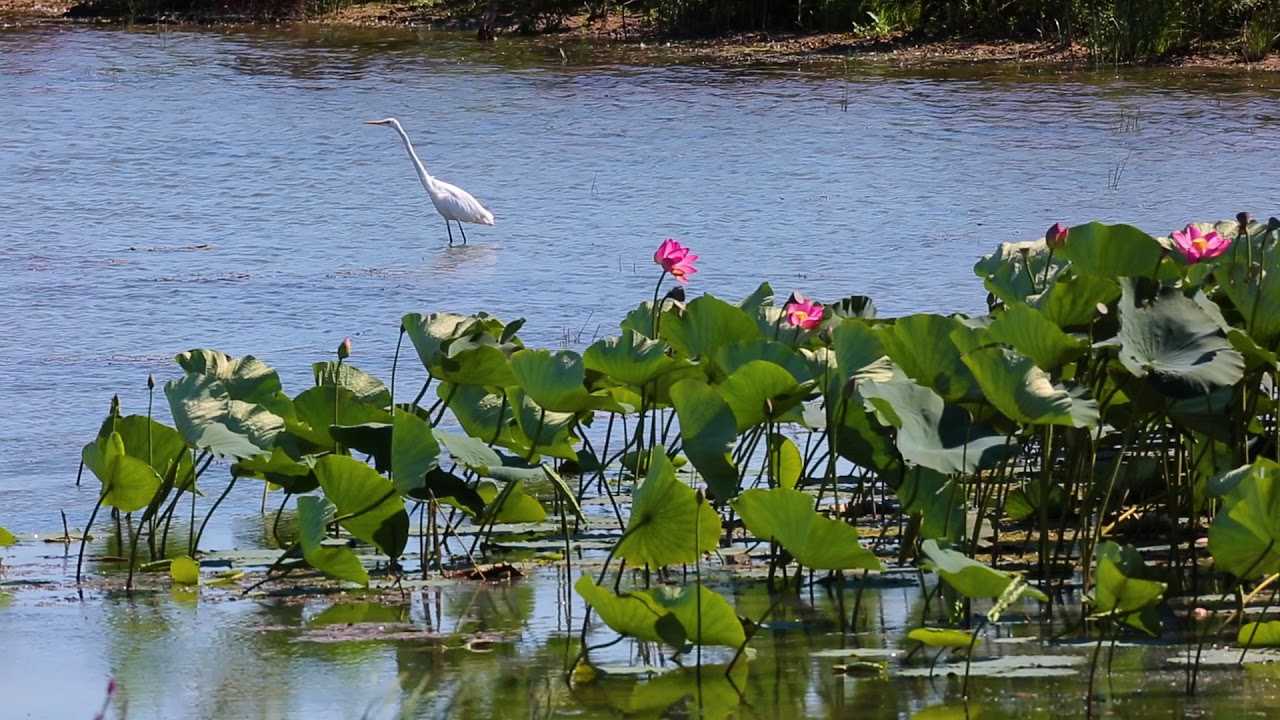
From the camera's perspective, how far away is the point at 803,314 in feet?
11.8

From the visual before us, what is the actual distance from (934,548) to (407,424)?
1.05 meters

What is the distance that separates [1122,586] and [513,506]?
139 cm

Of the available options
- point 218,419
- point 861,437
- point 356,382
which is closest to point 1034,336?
point 861,437

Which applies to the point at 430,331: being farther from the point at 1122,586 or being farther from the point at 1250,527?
the point at 1250,527

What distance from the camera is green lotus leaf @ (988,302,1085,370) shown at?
3.28 metres

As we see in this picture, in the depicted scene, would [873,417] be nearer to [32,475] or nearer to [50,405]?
[32,475]

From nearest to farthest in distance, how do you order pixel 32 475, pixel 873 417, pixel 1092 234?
pixel 873 417 → pixel 1092 234 → pixel 32 475

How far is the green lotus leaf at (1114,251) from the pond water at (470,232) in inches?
30.4

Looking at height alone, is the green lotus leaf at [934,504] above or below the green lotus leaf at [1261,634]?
above

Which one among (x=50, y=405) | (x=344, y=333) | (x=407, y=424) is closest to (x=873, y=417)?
(x=407, y=424)

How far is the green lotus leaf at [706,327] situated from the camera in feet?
12.5

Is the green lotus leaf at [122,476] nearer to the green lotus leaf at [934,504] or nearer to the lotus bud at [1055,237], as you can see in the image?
the green lotus leaf at [934,504]

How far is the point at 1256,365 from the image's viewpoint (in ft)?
11.0

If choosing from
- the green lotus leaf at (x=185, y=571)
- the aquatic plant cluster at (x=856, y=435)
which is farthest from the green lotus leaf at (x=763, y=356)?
the green lotus leaf at (x=185, y=571)
